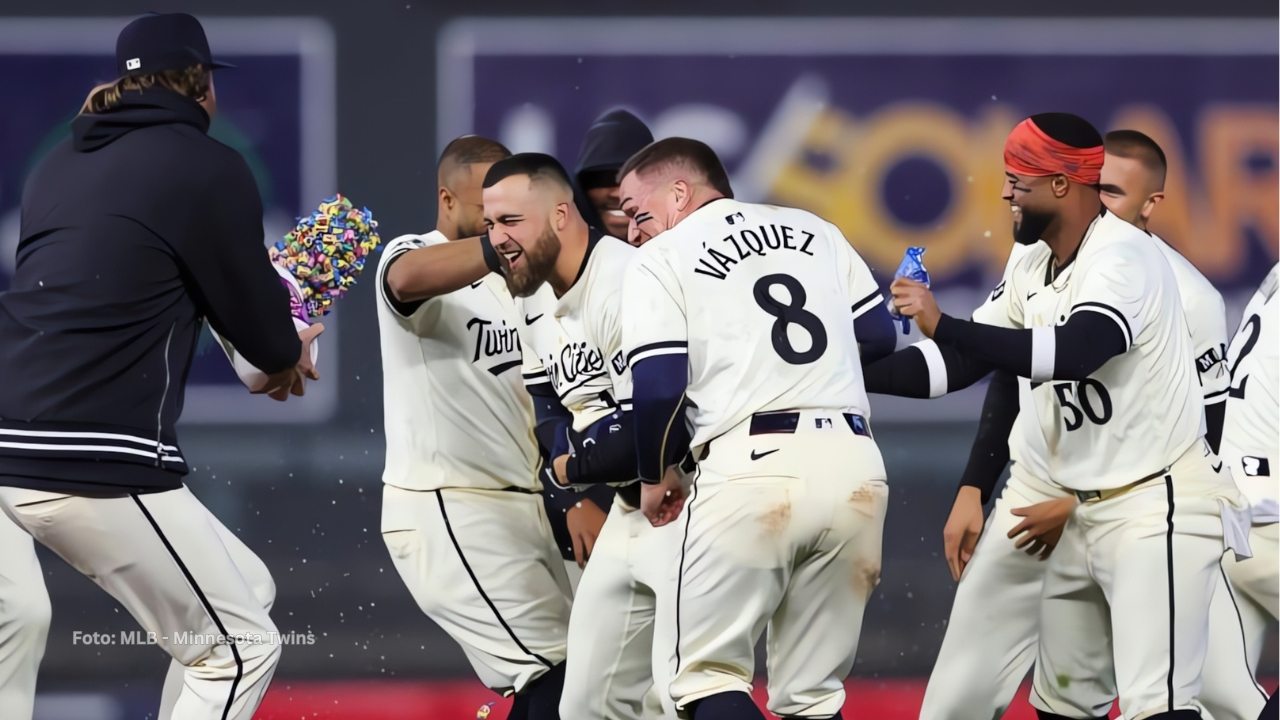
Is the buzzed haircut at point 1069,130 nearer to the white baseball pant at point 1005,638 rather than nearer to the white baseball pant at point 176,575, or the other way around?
the white baseball pant at point 1005,638

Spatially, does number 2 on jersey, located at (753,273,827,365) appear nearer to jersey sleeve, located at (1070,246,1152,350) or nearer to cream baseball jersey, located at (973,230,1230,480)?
jersey sleeve, located at (1070,246,1152,350)

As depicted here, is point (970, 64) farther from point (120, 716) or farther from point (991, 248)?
point (120, 716)

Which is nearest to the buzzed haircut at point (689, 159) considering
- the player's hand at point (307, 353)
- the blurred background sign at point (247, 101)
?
the player's hand at point (307, 353)

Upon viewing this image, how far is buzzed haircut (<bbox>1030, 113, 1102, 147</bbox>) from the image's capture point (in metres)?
4.67

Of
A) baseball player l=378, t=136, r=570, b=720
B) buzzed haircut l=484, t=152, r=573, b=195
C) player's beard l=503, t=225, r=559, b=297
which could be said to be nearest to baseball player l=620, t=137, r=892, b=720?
player's beard l=503, t=225, r=559, b=297

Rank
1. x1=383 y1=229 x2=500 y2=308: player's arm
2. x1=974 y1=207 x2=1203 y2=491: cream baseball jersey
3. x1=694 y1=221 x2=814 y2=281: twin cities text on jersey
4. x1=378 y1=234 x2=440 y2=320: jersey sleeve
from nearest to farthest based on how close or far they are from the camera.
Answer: x1=694 y1=221 x2=814 y2=281: twin cities text on jersey
x1=974 y1=207 x2=1203 y2=491: cream baseball jersey
x1=383 y1=229 x2=500 y2=308: player's arm
x1=378 y1=234 x2=440 y2=320: jersey sleeve

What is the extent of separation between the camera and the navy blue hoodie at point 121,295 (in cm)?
409

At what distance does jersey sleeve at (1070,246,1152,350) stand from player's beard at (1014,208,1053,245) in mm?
210

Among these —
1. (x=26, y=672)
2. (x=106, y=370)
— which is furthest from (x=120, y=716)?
(x=106, y=370)

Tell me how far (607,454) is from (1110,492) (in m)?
1.28

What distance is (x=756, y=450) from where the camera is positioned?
14.2 feet

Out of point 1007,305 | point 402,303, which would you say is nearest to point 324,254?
point 402,303

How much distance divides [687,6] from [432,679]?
114 inches

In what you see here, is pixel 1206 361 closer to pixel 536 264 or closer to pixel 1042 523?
pixel 1042 523
